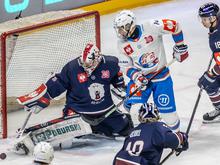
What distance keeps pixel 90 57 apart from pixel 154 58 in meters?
0.46

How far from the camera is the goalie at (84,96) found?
6598 millimetres

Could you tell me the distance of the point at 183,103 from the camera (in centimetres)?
759

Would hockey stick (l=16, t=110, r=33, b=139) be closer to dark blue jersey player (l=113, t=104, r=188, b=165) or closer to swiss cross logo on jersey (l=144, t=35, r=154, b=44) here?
swiss cross logo on jersey (l=144, t=35, r=154, b=44)

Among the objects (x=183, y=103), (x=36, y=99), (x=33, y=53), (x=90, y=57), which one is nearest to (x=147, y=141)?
(x=90, y=57)

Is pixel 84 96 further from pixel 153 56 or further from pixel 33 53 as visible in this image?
pixel 33 53

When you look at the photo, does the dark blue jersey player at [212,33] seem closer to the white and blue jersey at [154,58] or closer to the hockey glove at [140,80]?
the white and blue jersey at [154,58]

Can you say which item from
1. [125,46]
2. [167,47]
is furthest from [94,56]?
[167,47]

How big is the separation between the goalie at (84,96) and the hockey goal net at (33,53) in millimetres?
418

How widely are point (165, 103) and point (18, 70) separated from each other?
128cm

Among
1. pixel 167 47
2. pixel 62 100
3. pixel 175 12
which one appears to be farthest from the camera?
pixel 175 12

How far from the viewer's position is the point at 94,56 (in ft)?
21.3

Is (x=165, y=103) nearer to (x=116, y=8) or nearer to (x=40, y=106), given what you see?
(x=40, y=106)

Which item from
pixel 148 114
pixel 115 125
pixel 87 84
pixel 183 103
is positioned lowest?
pixel 183 103

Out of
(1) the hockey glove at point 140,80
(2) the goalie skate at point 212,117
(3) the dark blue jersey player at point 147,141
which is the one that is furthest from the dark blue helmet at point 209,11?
(3) the dark blue jersey player at point 147,141
